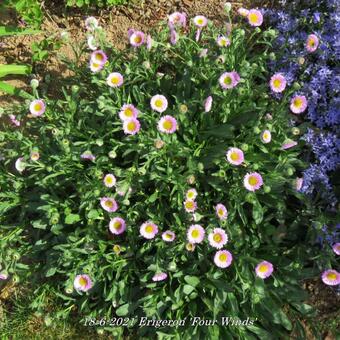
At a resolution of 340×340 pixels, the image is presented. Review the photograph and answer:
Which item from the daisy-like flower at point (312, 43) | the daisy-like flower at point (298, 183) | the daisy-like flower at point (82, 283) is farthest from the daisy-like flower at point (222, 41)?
the daisy-like flower at point (82, 283)

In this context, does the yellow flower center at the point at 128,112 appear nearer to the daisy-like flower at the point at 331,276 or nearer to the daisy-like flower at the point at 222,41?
the daisy-like flower at the point at 222,41

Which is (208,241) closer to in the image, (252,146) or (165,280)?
(165,280)

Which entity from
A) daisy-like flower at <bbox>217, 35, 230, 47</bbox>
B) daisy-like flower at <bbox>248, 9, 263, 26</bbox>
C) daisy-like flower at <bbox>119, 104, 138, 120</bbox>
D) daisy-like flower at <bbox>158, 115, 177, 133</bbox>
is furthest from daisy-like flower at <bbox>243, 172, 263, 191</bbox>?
daisy-like flower at <bbox>248, 9, 263, 26</bbox>

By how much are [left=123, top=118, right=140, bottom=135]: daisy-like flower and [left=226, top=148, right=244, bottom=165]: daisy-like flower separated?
1.96ft

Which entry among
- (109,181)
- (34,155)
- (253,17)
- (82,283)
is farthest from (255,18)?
(82,283)

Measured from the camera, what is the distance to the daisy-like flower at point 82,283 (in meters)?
2.97

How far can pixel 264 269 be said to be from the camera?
9.28 feet

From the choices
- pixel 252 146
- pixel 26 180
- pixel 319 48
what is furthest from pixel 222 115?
pixel 26 180

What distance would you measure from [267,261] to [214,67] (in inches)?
53.7

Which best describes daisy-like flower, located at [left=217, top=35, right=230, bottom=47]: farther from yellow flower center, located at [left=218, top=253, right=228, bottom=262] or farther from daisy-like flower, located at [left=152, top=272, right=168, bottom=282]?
daisy-like flower, located at [left=152, top=272, right=168, bottom=282]

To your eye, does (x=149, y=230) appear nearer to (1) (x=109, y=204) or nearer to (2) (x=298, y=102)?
(1) (x=109, y=204)

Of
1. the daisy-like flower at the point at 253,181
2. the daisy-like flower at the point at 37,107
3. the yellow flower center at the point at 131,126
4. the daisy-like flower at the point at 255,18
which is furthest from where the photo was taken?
the daisy-like flower at the point at 255,18

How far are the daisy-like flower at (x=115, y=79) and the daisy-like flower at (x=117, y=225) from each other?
899 mm

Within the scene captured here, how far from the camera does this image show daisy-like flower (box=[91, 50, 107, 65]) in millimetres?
3057
